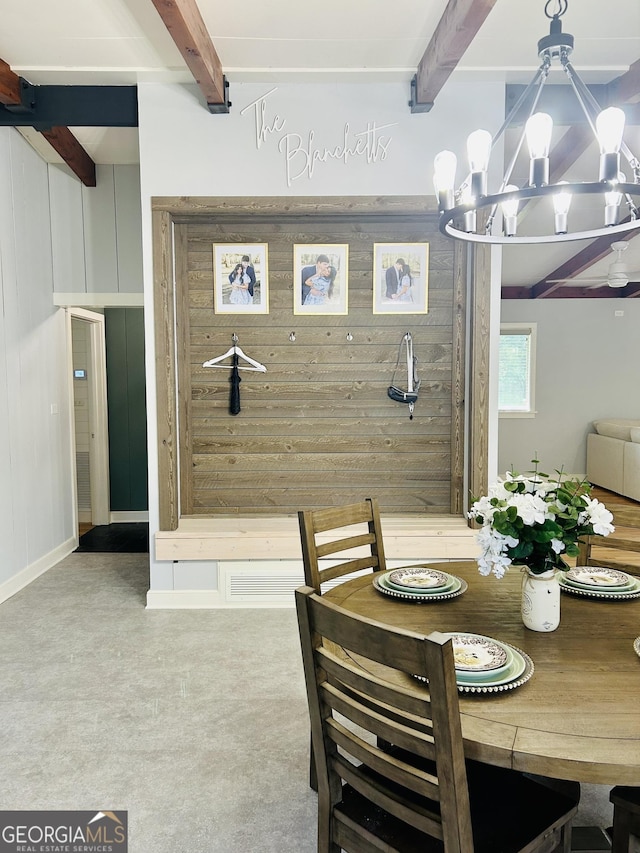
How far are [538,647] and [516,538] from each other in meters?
0.28

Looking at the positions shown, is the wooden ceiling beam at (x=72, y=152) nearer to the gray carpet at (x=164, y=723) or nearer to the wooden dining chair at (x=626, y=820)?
the gray carpet at (x=164, y=723)

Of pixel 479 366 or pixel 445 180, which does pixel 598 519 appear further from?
pixel 479 366

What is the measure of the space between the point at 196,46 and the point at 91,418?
389 centimetres

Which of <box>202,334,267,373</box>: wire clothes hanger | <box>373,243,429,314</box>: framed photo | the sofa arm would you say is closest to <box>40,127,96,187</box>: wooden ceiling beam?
<box>202,334,267,373</box>: wire clothes hanger

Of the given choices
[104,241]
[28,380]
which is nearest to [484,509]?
[28,380]

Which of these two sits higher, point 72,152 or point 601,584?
point 72,152

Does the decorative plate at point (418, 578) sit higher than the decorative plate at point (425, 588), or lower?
higher

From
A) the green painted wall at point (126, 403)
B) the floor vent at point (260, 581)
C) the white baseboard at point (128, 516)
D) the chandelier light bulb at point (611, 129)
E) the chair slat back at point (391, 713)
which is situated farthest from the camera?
the white baseboard at point (128, 516)

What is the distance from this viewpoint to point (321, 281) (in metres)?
3.93

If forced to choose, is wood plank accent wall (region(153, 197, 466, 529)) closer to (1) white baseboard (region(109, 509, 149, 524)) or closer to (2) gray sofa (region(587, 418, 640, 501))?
(1) white baseboard (region(109, 509, 149, 524))

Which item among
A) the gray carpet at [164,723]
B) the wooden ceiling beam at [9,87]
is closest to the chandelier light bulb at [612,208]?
the gray carpet at [164,723]

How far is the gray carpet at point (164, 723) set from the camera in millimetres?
1962

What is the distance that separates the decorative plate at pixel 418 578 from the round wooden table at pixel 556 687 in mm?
77

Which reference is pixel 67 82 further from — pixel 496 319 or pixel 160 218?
pixel 496 319
